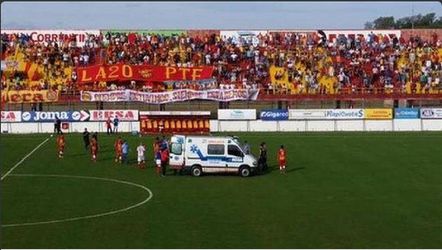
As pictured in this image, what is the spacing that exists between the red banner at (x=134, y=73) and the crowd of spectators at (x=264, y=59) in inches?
23.4

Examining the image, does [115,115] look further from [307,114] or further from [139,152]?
[139,152]

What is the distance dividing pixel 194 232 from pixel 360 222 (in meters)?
5.64

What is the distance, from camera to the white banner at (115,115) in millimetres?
56250

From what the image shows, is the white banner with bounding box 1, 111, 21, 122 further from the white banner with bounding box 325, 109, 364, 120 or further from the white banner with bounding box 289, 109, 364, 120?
the white banner with bounding box 325, 109, 364, 120

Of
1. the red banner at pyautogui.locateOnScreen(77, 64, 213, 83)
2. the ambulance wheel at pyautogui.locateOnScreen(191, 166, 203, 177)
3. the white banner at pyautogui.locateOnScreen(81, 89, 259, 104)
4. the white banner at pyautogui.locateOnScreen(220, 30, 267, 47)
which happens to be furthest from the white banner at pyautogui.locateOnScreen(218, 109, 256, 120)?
the ambulance wheel at pyautogui.locateOnScreen(191, 166, 203, 177)

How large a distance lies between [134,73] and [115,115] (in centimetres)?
986

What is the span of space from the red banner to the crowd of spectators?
1.95 feet

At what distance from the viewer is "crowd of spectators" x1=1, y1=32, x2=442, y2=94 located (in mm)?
66062

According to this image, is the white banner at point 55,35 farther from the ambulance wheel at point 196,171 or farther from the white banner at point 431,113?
the ambulance wheel at point 196,171

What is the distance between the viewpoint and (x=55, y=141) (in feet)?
164

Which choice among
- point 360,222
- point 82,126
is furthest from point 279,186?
point 82,126

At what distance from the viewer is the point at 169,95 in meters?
61.1

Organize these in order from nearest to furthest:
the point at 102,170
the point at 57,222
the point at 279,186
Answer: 1. the point at 57,222
2. the point at 279,186
3. the point at 102,170

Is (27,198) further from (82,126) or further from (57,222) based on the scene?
(82,126)
